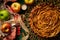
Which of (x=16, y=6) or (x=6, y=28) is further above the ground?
(x=16, y=6)

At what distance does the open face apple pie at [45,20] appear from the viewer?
1.59m

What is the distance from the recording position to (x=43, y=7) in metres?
1.65

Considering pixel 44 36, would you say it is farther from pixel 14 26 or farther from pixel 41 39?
pixel 14 26

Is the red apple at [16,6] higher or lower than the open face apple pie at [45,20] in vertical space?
higher

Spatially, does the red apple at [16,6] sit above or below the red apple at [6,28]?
above

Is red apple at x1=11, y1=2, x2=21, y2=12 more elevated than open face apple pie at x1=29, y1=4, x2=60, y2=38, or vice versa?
red apple at x1=11, y1=2, x2=21, y2=12

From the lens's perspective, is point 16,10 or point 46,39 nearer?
point 46,39

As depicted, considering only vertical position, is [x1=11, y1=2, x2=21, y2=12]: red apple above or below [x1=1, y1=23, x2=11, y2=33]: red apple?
above

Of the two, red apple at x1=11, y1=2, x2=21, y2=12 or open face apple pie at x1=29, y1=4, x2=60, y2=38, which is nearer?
open face apple pie at x1=29, y1=4, x2=60, y2=38

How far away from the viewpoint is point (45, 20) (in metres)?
1.64

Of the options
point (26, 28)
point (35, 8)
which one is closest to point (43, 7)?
point (35, 8)

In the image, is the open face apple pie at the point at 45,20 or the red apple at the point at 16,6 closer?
the open face apple pie at the point at 45,20

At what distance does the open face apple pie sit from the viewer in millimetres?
1591

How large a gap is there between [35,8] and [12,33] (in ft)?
0.80
